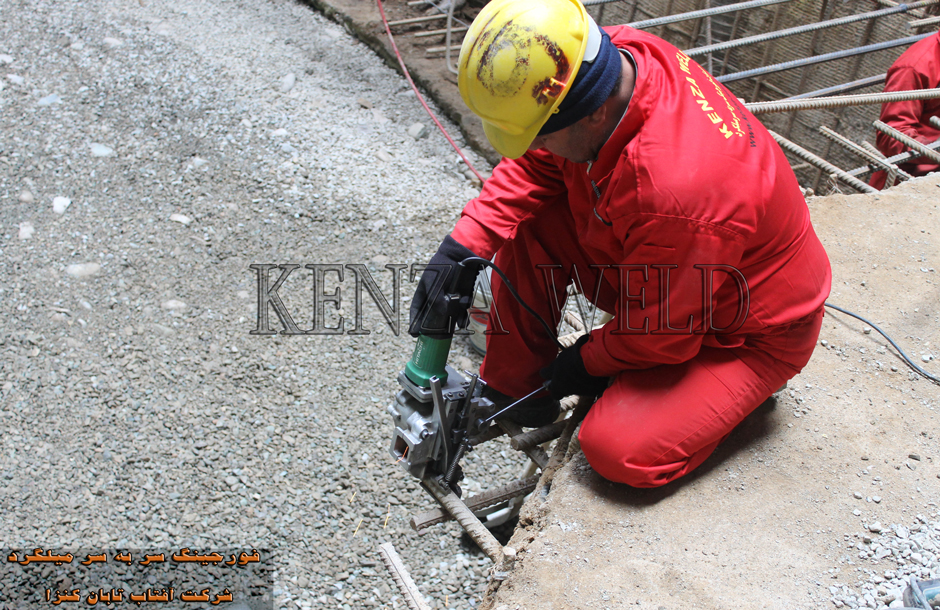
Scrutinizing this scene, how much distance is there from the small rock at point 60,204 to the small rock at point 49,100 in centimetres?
95

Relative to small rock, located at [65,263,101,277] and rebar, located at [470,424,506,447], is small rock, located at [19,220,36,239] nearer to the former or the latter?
small rock, located at [65,263,101,277]

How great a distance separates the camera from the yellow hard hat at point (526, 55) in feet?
4.86

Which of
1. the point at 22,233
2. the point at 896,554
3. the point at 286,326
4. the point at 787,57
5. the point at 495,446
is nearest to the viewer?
the point at 896,554

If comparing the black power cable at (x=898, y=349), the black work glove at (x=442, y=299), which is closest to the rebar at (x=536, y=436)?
the black work glove at (x=442, y=299)

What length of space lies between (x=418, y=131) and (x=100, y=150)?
191 cm

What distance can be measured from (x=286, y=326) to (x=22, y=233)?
56.4 inches

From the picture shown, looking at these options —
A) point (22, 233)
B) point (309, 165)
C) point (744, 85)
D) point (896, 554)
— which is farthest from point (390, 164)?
point (896, 554)

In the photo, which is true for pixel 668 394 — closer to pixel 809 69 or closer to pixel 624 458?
pixel 624 458

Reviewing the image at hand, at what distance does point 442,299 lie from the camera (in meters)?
1.82

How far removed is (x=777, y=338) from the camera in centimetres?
184

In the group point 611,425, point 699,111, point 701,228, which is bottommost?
point 611,425

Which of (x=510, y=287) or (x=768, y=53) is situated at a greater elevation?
(x=768, y=53)

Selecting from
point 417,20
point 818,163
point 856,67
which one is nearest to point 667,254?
point 818,163

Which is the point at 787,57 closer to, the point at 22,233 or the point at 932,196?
the point at 932,196
